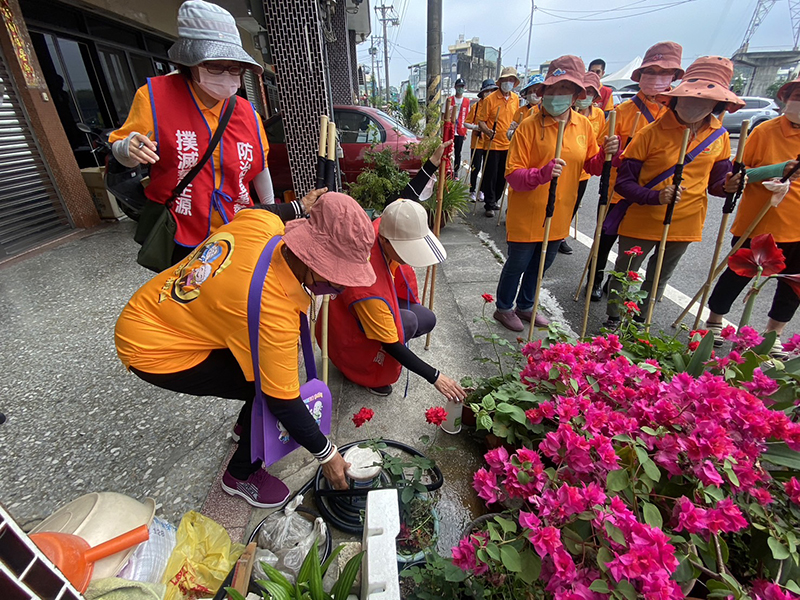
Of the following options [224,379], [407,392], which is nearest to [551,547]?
[224,379]

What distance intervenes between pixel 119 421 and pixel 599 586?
2.47m

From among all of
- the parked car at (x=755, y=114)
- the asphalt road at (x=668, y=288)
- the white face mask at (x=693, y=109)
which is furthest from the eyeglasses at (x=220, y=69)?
the parked car at (x=755, y=114)

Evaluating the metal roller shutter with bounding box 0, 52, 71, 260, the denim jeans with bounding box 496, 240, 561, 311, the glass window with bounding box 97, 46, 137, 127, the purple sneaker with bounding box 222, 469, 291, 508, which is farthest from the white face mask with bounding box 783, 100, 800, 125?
the glass window with bounding box 97, 46, 137, 127

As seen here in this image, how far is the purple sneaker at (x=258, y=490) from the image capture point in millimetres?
1833

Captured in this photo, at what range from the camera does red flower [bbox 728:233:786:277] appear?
1.81m

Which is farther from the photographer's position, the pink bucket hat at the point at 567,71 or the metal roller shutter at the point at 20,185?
the metal roller shutter at the point at 20,185

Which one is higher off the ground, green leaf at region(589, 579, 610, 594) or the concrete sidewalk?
green leaf at region(589, 579, 610, 594)

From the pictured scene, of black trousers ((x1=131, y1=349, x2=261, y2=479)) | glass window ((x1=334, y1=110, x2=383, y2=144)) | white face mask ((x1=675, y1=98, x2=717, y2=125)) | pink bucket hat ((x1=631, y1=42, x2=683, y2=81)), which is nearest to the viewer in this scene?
black trousers ((x1=131, y1=349, x2=261, y2=479))

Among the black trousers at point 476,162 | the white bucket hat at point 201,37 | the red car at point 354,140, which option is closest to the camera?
the white bucket hat at point 201,37

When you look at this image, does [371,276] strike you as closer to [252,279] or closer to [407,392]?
[252,279]

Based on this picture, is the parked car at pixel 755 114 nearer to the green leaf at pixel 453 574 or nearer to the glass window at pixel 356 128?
the glass window at pixel 356 128

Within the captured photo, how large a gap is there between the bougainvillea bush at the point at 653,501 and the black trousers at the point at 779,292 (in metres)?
1.86

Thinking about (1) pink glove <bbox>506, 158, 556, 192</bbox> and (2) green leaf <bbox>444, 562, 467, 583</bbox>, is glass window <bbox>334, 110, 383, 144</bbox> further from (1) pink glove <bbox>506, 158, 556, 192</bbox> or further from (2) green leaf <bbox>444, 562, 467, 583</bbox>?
(2) green leaf <bbox>444, 562, 467, 583</bbox>

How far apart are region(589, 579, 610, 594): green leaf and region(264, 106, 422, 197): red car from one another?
547 centimetres
